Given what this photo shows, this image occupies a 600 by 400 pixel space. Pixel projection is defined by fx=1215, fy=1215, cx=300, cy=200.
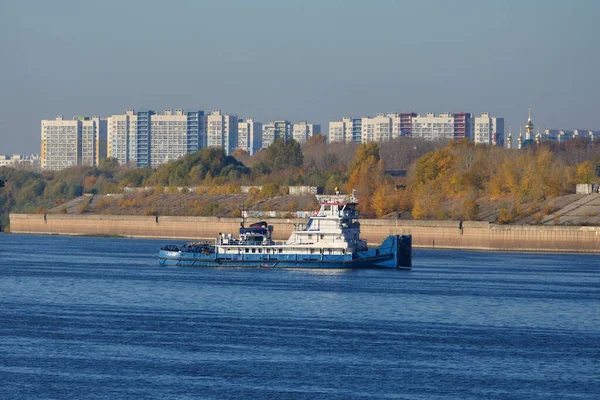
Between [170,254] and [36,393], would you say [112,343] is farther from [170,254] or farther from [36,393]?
[170,254]

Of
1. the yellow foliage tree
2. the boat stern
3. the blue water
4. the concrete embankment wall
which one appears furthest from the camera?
the yellow foliage tree

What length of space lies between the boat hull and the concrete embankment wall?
26.6m

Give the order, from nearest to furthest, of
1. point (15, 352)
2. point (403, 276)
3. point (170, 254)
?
point (15, 352), point (403, 276), point (170, 254)

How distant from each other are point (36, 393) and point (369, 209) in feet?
310

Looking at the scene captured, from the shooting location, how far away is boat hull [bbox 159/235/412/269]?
2682 inches

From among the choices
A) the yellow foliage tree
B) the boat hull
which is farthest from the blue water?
the yellow foliage tree

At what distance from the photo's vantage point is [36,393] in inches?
1179

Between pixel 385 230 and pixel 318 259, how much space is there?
4104cm

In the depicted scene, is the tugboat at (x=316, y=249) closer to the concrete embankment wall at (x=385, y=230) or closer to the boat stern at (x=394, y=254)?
the boat stern at (x=394, y=254)

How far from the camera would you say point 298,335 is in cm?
3966

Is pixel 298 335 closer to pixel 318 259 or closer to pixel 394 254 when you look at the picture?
pixel 318 259

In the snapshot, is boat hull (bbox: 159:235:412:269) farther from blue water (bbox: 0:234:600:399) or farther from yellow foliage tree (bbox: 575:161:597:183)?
yellow foliage tree (bbox: 575:161:597:183)

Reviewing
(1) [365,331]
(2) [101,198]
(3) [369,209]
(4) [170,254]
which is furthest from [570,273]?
(2) [101,198]

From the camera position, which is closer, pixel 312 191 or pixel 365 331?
pixel 365 331
